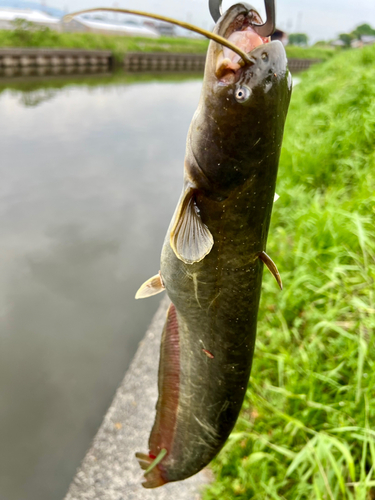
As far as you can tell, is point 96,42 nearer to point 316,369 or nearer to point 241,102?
point 316,369

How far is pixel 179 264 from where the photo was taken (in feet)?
3.72

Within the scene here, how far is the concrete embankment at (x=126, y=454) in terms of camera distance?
7.00ft

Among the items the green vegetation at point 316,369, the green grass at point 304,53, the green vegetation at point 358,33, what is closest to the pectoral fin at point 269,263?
the green vegetation at point 316,369

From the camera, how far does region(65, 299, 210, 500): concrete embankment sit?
213 cm

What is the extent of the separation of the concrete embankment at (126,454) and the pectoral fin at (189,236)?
1.84m

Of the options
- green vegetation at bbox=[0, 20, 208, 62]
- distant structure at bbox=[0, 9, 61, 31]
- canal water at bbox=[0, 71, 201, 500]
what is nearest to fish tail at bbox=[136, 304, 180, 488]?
canal water at bbox=[0, 71, 201, 500]

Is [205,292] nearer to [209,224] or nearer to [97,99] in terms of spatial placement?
[209,224]

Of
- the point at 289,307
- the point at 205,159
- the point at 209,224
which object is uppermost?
the point at 205,159

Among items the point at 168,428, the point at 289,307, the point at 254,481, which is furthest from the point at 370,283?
the point at 168,428

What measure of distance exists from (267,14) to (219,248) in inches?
24.2

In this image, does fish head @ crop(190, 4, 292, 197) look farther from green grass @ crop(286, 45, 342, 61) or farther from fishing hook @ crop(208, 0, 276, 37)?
green grass @ crop(286, 45, 342, 61)

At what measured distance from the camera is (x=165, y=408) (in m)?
1.51

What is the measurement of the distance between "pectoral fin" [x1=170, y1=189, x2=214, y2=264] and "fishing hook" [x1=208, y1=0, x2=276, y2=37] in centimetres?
43

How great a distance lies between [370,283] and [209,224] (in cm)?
185
